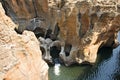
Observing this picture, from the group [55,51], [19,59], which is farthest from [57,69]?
[19,59]

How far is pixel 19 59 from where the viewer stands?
8.61 metres

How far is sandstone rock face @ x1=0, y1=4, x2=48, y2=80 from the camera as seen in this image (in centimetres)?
817

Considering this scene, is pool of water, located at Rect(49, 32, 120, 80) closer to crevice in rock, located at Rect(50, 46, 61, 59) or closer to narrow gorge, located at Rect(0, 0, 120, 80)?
narrow gorge, located at Rect(0, 0, 120, 80)

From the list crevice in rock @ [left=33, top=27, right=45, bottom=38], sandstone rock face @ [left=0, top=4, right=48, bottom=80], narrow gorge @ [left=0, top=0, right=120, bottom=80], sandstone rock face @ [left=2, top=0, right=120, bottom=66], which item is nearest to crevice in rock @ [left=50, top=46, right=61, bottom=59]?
narrow gorge @ [left=0, top=0, right=120, bottom=80]

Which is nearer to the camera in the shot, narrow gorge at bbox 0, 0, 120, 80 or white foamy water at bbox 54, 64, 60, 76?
white foamy water at bbox 54, 64, 60, 76

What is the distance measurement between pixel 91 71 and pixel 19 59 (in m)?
15.1

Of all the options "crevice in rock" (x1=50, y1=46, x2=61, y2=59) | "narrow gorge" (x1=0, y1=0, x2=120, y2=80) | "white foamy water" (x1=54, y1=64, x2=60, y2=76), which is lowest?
"crevice in rock" (x1=50, y1=46, x2=61, y2=59)

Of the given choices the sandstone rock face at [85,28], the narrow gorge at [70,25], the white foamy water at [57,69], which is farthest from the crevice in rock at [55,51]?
the white foamy water at [57,69]

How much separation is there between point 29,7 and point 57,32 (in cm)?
511

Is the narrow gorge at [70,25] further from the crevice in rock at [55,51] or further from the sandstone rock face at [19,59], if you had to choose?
the sandstone rock face at [19,59]

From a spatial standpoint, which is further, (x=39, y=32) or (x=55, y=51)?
(x=39, y=32)

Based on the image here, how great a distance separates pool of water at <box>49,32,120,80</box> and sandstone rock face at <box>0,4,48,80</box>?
1222 centimetres

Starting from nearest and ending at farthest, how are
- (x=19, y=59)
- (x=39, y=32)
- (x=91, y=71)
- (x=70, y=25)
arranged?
(x=19, y=59)
(x=91, y=71)
(x=70, y=25)
(x=39, y=32)

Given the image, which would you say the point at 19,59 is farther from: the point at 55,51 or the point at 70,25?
the point at 55,51
